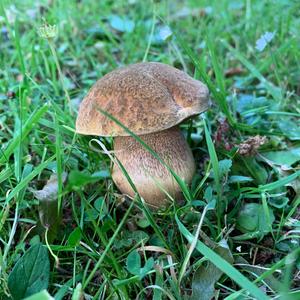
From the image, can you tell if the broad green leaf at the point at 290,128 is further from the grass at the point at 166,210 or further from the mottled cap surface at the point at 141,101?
→ the mottled cap surface at the point at 141,101

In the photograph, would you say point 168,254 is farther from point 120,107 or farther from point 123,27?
point 123,27

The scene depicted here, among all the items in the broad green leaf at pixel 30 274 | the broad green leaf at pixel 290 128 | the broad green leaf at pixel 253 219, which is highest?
the broad green leaf at pixel 30 274

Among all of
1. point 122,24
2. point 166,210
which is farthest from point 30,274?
point 122,24

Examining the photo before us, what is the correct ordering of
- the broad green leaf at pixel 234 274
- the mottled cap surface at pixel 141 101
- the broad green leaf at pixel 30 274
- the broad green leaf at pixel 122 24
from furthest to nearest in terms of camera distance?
the broad green leaf at pixel 122 24, the mottled cap surface at pixel 141 101, the broad green leaf at pixel 30 274, the broad green leaf at pixel 234 274

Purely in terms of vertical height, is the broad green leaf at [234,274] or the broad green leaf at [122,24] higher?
the broad green leaf at [122,24]

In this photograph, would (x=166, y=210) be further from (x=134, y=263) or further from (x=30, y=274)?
(x=30, y=274)

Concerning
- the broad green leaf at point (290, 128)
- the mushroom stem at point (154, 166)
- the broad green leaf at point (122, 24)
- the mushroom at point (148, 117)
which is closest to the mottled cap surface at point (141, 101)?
the mushroom at point (148, 117)

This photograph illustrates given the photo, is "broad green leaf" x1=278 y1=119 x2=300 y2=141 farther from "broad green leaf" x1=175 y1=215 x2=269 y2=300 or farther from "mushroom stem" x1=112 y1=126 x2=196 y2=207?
"broad green leaf" x1=175 y1=215 x2=269 y2=300

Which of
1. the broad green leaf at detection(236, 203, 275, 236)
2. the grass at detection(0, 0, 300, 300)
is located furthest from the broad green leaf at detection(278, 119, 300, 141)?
the broad green leaf at detection(236, 203, 275, 236)
